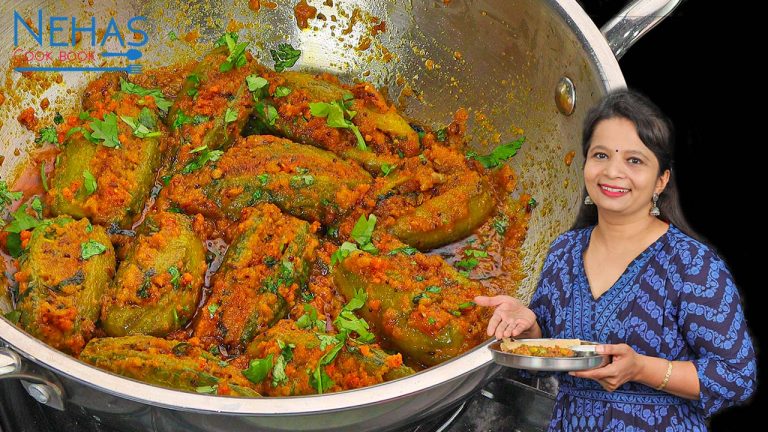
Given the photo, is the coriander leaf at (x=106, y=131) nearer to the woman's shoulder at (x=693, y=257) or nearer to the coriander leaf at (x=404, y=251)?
the coriander leaf at (x=404, y=251)

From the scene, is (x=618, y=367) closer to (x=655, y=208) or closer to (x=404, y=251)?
(x=655, y=208)

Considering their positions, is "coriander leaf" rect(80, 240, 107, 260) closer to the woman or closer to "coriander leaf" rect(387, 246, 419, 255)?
"coriander leaf" rect(387, 246, 419, 255)

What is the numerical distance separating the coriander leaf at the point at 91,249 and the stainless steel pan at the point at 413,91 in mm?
365

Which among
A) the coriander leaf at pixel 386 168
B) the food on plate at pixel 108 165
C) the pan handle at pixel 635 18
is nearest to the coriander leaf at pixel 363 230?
the coriander leaf at pixel 386 168

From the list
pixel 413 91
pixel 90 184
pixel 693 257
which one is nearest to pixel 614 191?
pixel 693 257

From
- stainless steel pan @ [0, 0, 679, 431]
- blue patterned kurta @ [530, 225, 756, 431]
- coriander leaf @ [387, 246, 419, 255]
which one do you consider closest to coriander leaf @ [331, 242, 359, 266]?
coriander leaf @ [387, 246, 419, 255]

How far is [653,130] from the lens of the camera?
2334 millimetres

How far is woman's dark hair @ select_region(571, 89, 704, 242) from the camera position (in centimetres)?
234

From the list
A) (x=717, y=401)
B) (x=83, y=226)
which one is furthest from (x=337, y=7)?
(x=717, y=401)

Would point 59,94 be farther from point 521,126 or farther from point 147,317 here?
point 521,126

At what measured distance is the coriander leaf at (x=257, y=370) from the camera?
2959 millimetres

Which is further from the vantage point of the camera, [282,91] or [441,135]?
[441,135]

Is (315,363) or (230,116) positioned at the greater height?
(230,116)

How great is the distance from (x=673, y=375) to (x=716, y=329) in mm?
166
